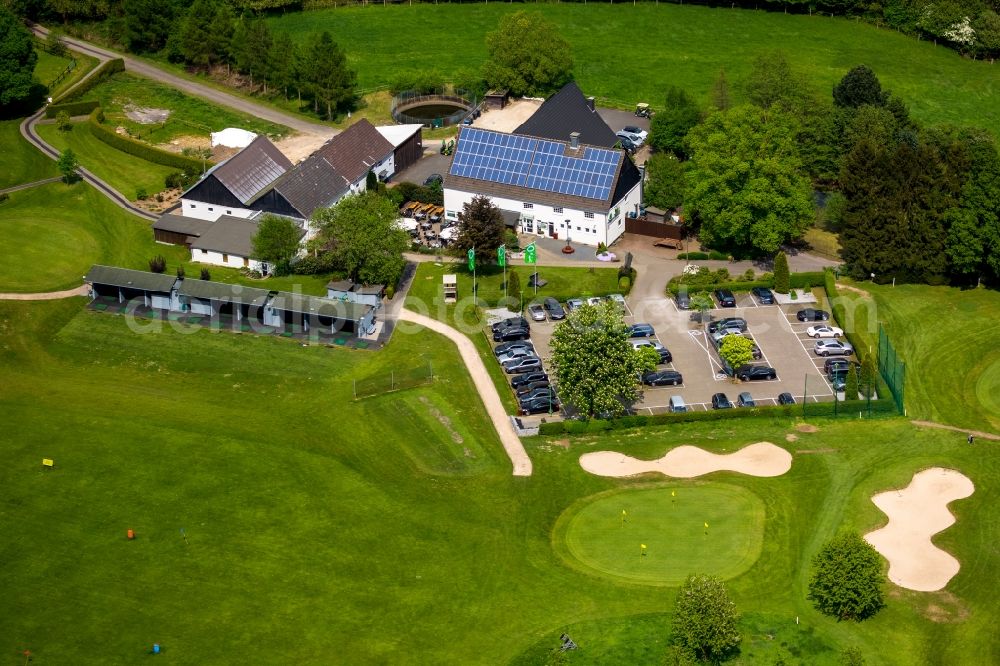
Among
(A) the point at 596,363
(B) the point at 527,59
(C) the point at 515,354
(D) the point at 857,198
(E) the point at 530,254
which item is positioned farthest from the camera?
(B) the point at 527,59

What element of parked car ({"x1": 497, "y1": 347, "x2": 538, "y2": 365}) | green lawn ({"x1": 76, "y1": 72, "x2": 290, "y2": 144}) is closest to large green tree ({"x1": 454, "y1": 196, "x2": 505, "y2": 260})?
parked car ({"x1": 497, "y1": 347, "x2": 538, "y2": 365})

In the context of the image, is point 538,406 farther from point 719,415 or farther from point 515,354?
point 719,415

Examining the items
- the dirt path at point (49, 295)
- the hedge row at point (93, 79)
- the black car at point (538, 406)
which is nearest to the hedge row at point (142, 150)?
the hedge row at point (93, 79)

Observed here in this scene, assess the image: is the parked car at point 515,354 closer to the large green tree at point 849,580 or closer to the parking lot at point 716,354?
the parking lot at point 716,354

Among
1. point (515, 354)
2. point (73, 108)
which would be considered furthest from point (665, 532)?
point (73, 108)

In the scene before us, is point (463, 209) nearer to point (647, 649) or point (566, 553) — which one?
point (566, 553)

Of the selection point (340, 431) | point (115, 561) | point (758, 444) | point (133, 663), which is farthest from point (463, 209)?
point (133, 663)
